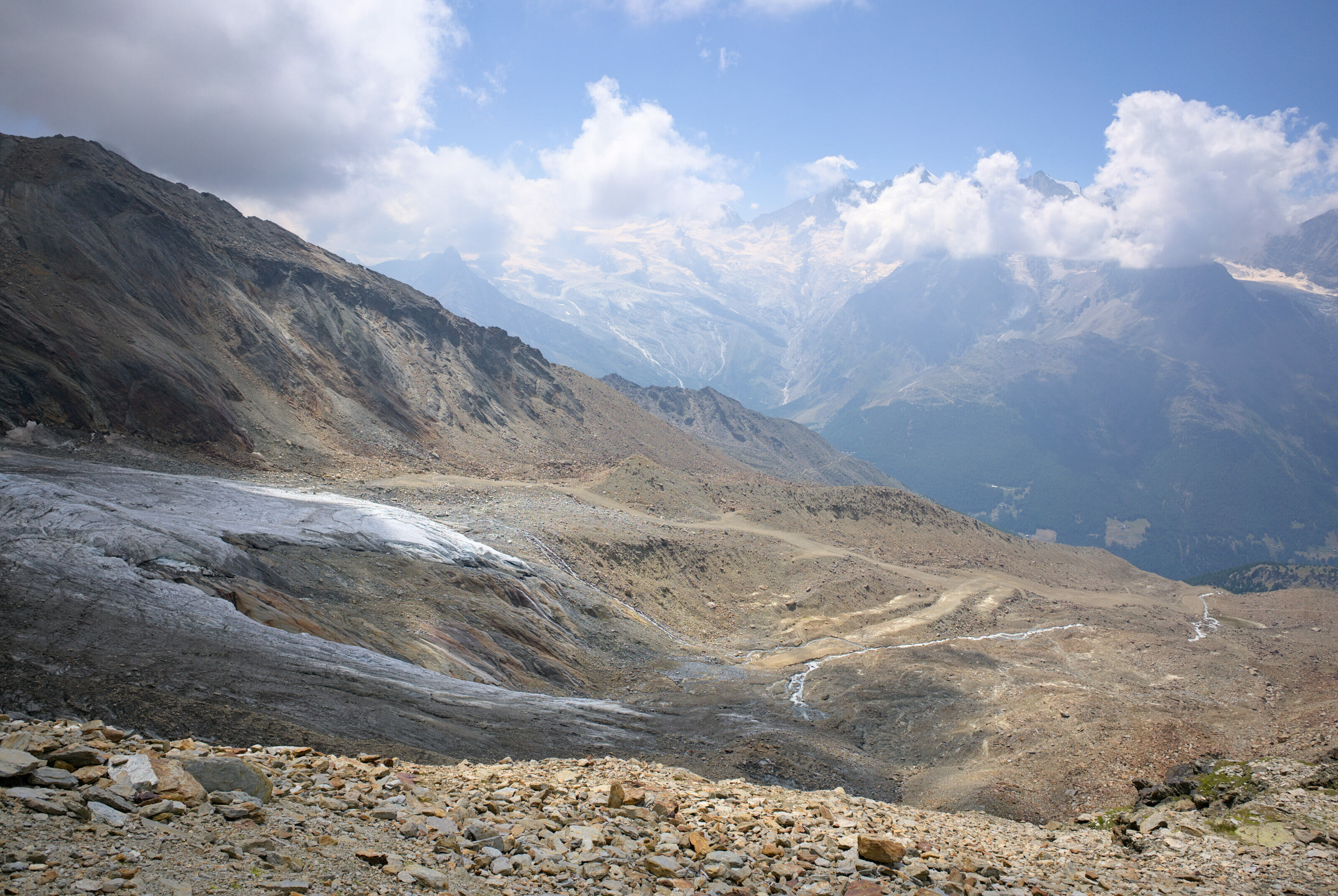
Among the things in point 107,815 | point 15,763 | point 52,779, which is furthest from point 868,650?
point 15,763

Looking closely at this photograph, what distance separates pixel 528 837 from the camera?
32.2 ft

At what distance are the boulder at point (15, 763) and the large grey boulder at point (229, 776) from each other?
5.63 feet

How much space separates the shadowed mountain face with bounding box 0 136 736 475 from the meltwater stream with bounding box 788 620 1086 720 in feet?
146

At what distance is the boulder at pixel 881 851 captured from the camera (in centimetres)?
1086

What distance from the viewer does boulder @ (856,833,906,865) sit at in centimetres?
1086

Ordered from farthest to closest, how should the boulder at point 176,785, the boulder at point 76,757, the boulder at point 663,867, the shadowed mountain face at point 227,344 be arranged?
the shadowed mountain face at point 227,344 < the boulder at point 663,867 < the boulder at point 176,785 < the boulder at point 76,757

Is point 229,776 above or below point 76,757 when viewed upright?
below

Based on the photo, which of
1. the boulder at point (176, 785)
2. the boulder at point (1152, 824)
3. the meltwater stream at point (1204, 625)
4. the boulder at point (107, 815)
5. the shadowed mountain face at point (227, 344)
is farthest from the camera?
the meltwater stream at point (1204, 625)

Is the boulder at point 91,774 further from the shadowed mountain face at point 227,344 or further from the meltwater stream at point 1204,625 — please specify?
the meltwater stream at point 1204,625

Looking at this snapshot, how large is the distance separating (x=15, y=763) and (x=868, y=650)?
153 ft

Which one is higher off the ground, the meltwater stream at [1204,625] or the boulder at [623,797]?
the meltwater stream at [1204,625]

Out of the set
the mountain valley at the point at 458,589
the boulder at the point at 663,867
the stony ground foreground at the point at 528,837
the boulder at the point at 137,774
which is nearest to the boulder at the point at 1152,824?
the stony ground foreground at the point at 528,837

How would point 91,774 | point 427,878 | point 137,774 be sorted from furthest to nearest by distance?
point 137,774 < point 427,878 < point 91,774

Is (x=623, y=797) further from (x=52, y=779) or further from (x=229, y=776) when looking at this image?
(x=52, y=779)
